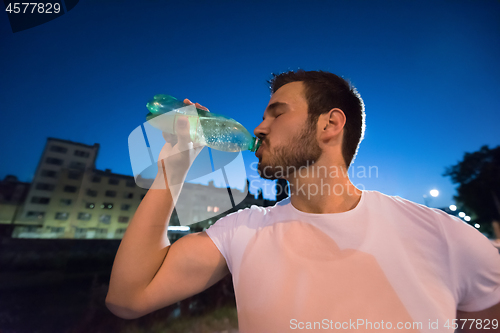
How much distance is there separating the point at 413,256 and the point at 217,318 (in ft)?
34.3

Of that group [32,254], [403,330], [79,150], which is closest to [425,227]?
[403,330]

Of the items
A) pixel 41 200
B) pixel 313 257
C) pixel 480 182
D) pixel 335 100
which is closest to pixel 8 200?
pixel 41 200

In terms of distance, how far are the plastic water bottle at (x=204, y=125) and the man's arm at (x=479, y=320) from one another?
1.31 meters

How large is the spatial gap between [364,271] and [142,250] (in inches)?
36.4

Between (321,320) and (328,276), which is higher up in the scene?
(328,276)

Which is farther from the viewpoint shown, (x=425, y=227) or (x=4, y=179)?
(x=4, y=179)

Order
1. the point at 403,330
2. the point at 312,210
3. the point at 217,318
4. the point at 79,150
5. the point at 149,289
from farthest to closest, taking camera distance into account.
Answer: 1. the point at 79,150
2. the point at 217,318
3. the point at 312,210
4. the point at 149,289
5. the point at 403,330

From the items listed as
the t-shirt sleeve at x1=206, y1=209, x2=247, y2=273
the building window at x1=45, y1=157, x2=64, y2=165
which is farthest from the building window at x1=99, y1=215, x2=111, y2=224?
the t-shirt sleeve at x1=206, y1=209, x2=247, y2=273

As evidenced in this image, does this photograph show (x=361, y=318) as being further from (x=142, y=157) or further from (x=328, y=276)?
(x=142, y=157)

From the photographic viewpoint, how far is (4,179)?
943 cm

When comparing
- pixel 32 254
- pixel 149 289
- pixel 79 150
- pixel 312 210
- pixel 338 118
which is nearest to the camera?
pixel 149 289

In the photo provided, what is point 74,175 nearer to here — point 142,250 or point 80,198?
point 80,198

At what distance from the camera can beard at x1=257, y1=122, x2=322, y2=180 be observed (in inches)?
38.9

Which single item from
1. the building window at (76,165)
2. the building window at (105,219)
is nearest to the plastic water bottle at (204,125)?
the building window at (105,219)
